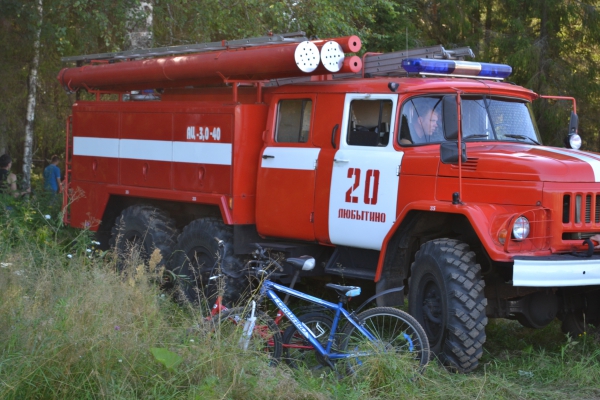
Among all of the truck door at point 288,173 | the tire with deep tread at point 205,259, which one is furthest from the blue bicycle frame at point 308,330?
the tire with deep tread at point 205,259

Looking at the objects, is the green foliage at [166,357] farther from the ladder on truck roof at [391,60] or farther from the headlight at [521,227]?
the ladder on truck roof at [391,60]

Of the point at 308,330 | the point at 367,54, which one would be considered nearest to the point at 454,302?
the point at 308,330

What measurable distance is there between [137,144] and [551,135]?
8571 mm

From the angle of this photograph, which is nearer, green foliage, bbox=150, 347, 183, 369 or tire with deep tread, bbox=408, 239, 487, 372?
green foliage, bbox=150, 347, 183, 369

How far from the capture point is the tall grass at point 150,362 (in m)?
5.30

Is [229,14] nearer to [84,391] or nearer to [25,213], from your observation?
[25,213]

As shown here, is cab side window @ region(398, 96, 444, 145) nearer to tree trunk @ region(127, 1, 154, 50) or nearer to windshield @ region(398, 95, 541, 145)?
windshield @ region(398, 95, 541, 145)

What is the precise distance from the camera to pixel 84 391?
206 inches

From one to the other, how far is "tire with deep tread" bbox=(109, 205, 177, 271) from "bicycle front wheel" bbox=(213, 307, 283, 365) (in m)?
3.33

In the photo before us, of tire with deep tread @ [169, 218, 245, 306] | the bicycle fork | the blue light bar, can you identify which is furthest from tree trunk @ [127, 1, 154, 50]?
the bicycle fork

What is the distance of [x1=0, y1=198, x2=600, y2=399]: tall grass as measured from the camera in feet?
17.4

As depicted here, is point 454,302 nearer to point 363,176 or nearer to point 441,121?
point 363,176

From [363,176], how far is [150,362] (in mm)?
3202

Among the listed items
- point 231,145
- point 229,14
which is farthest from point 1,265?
point 229,14
